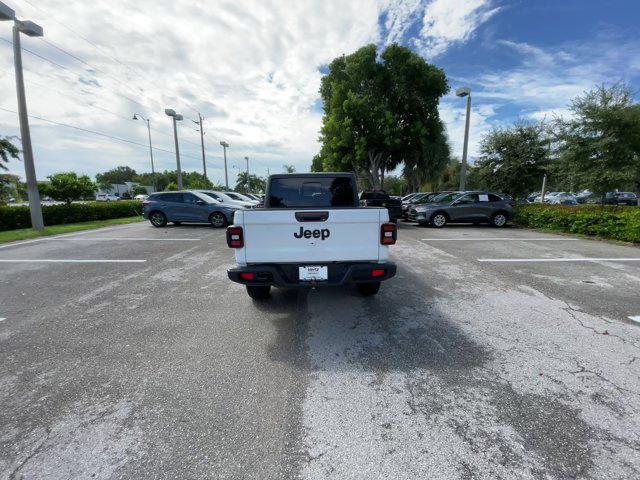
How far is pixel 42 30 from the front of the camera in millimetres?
11219

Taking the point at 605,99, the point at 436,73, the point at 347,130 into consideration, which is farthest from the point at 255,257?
the point at 436,73

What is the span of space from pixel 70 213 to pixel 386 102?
20306 millimetres

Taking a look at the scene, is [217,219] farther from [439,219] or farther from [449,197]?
[449,197]

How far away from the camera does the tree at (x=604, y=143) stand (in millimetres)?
11625

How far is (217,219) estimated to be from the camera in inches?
518

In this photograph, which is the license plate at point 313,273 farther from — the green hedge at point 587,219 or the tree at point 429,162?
the tree at point 429,162

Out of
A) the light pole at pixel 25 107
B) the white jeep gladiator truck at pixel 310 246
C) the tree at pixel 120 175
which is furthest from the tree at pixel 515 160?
the tree at pixel 120 175

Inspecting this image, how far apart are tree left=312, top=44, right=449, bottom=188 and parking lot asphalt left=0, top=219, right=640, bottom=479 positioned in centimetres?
1705

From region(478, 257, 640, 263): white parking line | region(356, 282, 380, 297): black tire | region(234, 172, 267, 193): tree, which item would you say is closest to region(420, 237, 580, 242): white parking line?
region(478, 257, 640, 263): white parking line

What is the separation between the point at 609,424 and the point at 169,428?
3.16m

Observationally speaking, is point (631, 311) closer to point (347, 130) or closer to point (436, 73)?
point (347, 130)

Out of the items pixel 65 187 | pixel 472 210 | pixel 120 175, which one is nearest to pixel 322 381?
pixel 472 210

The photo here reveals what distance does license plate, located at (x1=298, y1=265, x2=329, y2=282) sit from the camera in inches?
140

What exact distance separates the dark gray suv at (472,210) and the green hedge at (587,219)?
75cm
